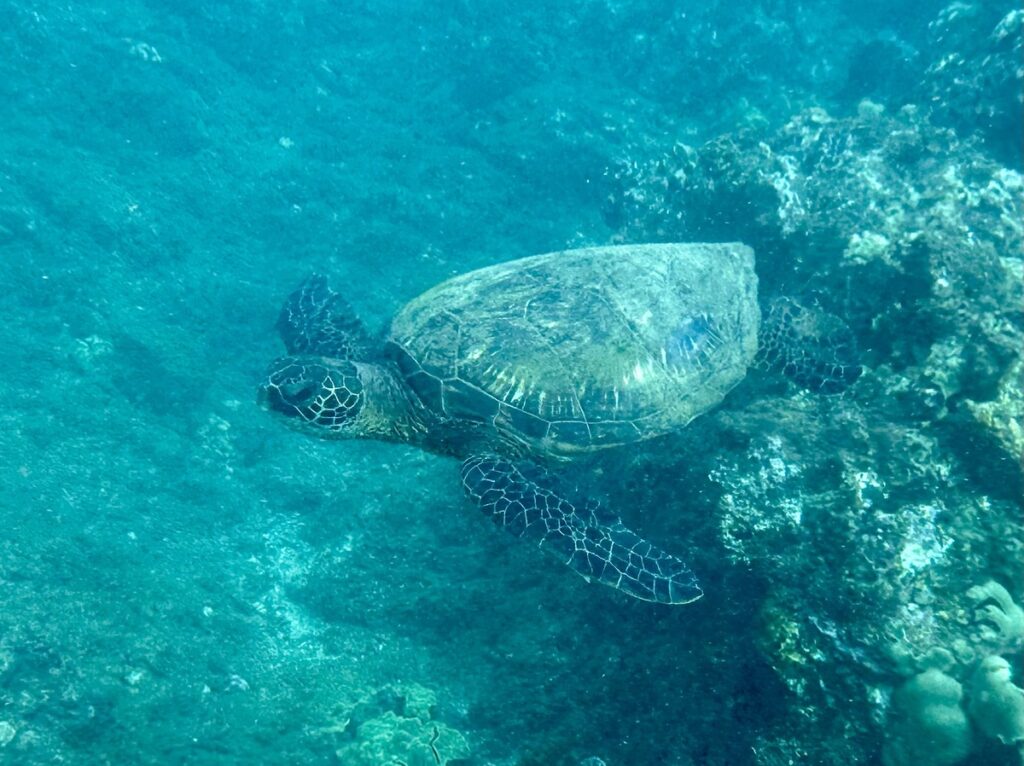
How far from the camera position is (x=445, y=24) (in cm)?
1633

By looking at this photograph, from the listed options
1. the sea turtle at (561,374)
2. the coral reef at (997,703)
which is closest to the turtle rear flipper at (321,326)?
the sea turtle at (561,374)

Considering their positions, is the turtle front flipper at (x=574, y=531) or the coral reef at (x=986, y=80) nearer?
the turtle front flipper at (x=574, y=531)

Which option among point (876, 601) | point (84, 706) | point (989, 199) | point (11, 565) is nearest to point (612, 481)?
point (876, 601)

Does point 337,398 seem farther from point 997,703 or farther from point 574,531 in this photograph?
point 997,703

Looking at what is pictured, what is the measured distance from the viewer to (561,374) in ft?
16.5

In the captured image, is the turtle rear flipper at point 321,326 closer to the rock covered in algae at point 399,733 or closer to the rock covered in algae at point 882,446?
the rock covered in algae at point 399,733

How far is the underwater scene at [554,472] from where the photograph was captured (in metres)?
4.01

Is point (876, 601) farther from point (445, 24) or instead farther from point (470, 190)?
point (445, 24)

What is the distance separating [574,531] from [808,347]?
3.30m

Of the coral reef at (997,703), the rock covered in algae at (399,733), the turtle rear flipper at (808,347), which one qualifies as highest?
the turtle rear flipper at (808,347)

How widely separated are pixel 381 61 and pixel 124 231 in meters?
10.4

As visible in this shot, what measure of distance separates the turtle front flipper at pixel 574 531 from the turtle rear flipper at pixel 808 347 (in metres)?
2.47

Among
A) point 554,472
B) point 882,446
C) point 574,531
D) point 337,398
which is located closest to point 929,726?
point 882,446

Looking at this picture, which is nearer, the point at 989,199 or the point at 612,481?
the point at 612,481
